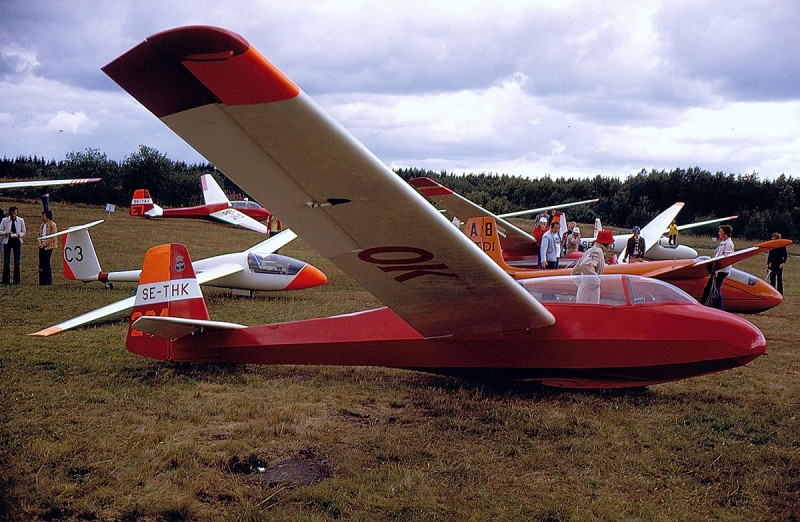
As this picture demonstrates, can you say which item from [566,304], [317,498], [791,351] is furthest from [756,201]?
[317,498]

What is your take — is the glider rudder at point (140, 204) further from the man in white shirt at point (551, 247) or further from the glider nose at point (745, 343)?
the glider nose at point (745, 343)

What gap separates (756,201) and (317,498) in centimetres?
4921

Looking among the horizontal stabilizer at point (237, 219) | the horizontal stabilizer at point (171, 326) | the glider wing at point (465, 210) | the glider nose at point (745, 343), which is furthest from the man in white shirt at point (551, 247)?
the horizontal stabilizer at point (237, 219)

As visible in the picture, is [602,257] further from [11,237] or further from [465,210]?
[11,237]

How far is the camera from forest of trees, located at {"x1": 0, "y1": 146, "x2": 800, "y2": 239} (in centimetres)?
4300

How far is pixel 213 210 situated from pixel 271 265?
2052 cm

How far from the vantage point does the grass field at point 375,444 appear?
4000mm

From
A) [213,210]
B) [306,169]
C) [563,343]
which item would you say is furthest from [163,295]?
[213,210]

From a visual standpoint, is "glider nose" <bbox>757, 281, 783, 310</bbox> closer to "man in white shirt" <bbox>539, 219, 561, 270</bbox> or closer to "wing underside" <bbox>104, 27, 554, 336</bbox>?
"man in white shirt" <bbox>539, 219, 561, 270</bbox>

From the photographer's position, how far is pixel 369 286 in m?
4.86

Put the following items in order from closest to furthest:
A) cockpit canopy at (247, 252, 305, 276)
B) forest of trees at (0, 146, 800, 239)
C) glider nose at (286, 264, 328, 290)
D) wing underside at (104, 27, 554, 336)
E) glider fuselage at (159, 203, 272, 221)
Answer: wing underside at (104, 27, 554, 336) → cockpit canopy at (247, 252, 305, 276) → glider nose at (286, 264, 328, 290) → glider fuselage at (159, 203, 272, 221) → forest of trees at (0, 146, 800, 239)

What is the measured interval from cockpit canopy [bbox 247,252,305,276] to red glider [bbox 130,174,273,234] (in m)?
17.9

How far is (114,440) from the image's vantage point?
4.95 m

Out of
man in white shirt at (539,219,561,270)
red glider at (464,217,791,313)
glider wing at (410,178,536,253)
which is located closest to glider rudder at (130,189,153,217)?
glider wing at (410,178,536,253)
